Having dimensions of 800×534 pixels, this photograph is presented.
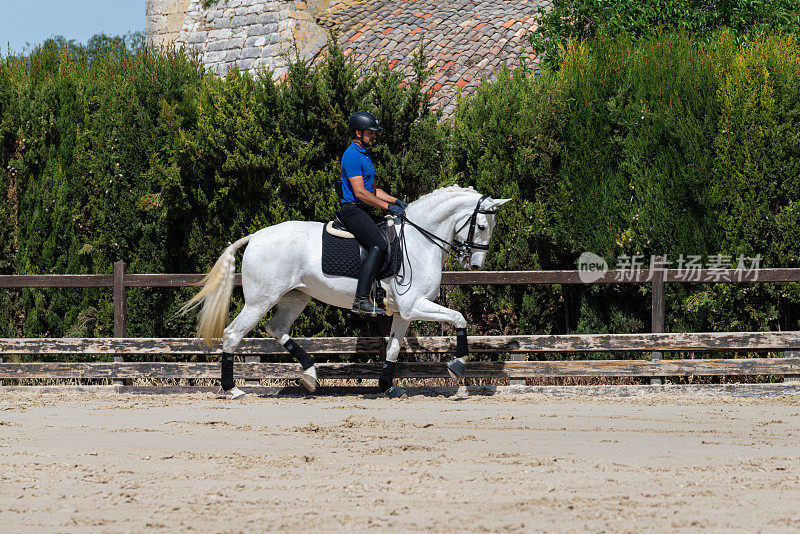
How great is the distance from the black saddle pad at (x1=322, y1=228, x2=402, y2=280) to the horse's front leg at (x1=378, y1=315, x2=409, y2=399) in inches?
22.5

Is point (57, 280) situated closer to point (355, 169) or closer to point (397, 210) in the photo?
point (355, 169)

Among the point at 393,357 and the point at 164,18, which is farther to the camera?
the point at 164,18

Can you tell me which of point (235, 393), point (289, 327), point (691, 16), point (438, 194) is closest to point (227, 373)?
point (235, 393)

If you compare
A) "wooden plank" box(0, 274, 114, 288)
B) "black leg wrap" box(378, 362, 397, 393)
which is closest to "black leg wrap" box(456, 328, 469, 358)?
"black leg wrap" box(378, 362, 397, 393)

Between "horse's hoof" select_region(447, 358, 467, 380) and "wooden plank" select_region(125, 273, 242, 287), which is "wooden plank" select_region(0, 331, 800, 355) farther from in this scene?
"horse's hoof" select_region(447, 358, 467, 380)

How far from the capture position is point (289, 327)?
973 cm

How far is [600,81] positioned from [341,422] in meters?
5.17

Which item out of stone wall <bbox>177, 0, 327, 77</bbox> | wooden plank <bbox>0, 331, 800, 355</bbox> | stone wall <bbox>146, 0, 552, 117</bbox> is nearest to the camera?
wooden plank <bbox>0, 331, 800, 355</bbox>

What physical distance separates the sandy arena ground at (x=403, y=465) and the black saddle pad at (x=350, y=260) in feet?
4.27

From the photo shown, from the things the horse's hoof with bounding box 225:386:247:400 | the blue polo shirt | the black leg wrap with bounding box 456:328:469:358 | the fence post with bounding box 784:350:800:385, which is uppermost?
the blue polo shirt

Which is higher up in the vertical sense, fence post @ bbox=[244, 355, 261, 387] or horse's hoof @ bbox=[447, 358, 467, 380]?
horse's hoof @ bbox=[447, 358, 467, 380]

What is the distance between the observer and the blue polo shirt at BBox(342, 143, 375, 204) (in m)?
Result: 9.05

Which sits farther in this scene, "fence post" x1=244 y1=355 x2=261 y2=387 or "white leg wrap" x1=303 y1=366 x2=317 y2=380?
"fence post" x1=244 y1=355 x2=261 y2=387

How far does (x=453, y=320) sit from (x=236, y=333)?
226 cm
